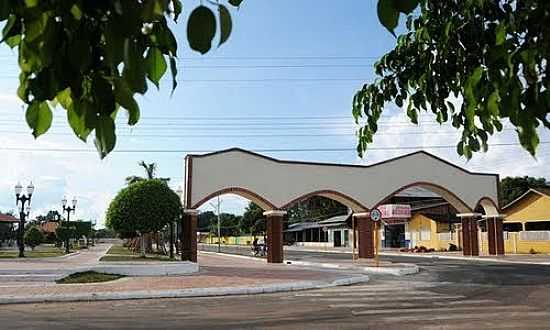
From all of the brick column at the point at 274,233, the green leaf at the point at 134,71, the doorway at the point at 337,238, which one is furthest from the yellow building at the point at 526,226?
the green leaf at the point at 134,71

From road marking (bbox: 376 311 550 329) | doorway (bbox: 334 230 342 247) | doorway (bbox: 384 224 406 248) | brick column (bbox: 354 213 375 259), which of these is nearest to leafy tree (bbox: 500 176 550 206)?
doorway (bbox: 384 224 406 248)

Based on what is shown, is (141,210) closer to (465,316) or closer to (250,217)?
(465,316)

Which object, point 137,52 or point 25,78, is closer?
point 137,52

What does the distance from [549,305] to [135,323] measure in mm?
9736

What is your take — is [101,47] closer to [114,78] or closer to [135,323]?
[114,78]

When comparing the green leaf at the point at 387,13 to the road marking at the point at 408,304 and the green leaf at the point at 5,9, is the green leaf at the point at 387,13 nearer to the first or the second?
the green leaf at the point at 5,9

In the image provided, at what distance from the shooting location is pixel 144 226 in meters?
28.5

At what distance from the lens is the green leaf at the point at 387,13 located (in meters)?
1.66

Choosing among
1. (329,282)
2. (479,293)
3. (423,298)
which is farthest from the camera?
(329,282)

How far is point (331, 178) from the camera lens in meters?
34.7

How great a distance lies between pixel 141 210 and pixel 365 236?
13.6 metres

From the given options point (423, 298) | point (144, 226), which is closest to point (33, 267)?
point (144, 226)

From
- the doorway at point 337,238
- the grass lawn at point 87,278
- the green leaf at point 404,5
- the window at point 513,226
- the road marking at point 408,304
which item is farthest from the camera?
the doorway at point 337,238

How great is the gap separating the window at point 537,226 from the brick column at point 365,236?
1695cm
